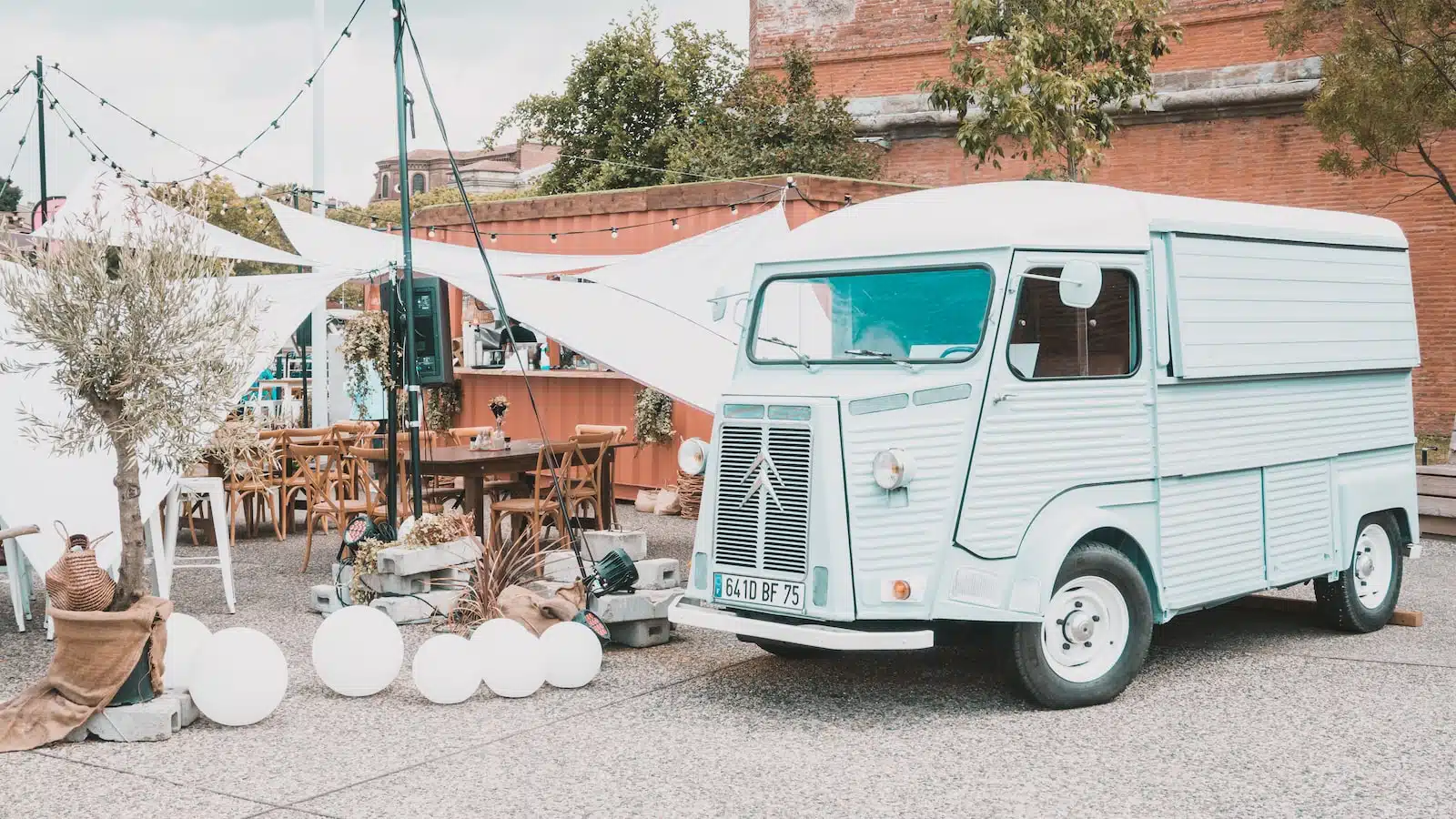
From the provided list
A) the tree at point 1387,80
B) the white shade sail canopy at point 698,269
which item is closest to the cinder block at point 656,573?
the white shade sail canopy at point 698,269

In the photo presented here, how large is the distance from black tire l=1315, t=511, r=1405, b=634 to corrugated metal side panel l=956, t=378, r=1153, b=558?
2.15m

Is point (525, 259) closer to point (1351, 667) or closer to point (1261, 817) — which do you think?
point (1351, 667)

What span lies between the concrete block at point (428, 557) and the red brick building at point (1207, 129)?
1087 cm

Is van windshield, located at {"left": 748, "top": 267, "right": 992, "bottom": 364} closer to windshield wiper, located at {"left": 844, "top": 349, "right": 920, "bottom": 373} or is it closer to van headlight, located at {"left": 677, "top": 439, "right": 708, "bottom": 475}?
windshield wiper, located at {"left": 844, "top": 349, "right": 920, "bottom": 373}

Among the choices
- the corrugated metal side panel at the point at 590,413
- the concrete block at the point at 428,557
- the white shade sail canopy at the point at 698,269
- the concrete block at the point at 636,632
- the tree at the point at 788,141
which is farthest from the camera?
the tree at the point at 788,141

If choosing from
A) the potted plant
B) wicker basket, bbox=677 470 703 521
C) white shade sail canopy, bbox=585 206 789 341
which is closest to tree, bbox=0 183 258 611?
the potted plant

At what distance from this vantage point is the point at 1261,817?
16.2 ft

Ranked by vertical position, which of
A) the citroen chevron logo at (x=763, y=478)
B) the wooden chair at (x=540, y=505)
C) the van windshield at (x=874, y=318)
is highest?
the van windshield at (x=874, y=318)

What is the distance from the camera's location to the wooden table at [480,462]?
9828 millimetres

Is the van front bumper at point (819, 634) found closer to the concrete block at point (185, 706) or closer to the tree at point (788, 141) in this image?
the concrete block at point (185, 706)

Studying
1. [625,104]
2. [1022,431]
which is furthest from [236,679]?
[625,104]

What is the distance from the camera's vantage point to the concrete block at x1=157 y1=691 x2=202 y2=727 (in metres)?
6.14

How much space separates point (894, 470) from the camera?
6.11 metres

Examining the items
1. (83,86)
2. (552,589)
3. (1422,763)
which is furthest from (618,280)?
(83,86)
